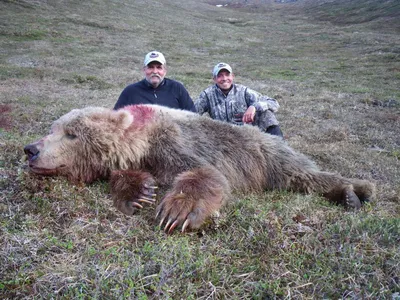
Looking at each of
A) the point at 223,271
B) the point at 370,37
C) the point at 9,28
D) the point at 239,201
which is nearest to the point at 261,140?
the point at 239,201

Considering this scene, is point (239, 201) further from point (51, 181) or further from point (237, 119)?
point (237, 119)

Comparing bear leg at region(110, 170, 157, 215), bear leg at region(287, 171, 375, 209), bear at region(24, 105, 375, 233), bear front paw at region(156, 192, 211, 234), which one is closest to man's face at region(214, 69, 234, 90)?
bear at region(24, 105, 375, 233)

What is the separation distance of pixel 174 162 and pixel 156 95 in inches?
108

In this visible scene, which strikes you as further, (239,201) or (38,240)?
(239,201)

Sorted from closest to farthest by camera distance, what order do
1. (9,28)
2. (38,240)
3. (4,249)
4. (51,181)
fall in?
(4,249) < (38,240) < (51,181) < (9,28)

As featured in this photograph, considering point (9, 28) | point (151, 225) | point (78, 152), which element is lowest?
point (151, 225)

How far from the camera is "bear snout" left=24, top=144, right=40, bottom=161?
2734mm

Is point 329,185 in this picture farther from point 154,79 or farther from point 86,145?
point 154,79

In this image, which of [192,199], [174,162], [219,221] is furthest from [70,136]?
[219,221]

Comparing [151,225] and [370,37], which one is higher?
[370,37]

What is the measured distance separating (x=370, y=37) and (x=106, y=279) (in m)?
29.8

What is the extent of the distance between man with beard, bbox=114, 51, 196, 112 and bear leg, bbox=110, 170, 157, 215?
8.69ft

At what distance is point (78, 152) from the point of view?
2922 mm

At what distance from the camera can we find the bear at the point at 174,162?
2.55 meters
